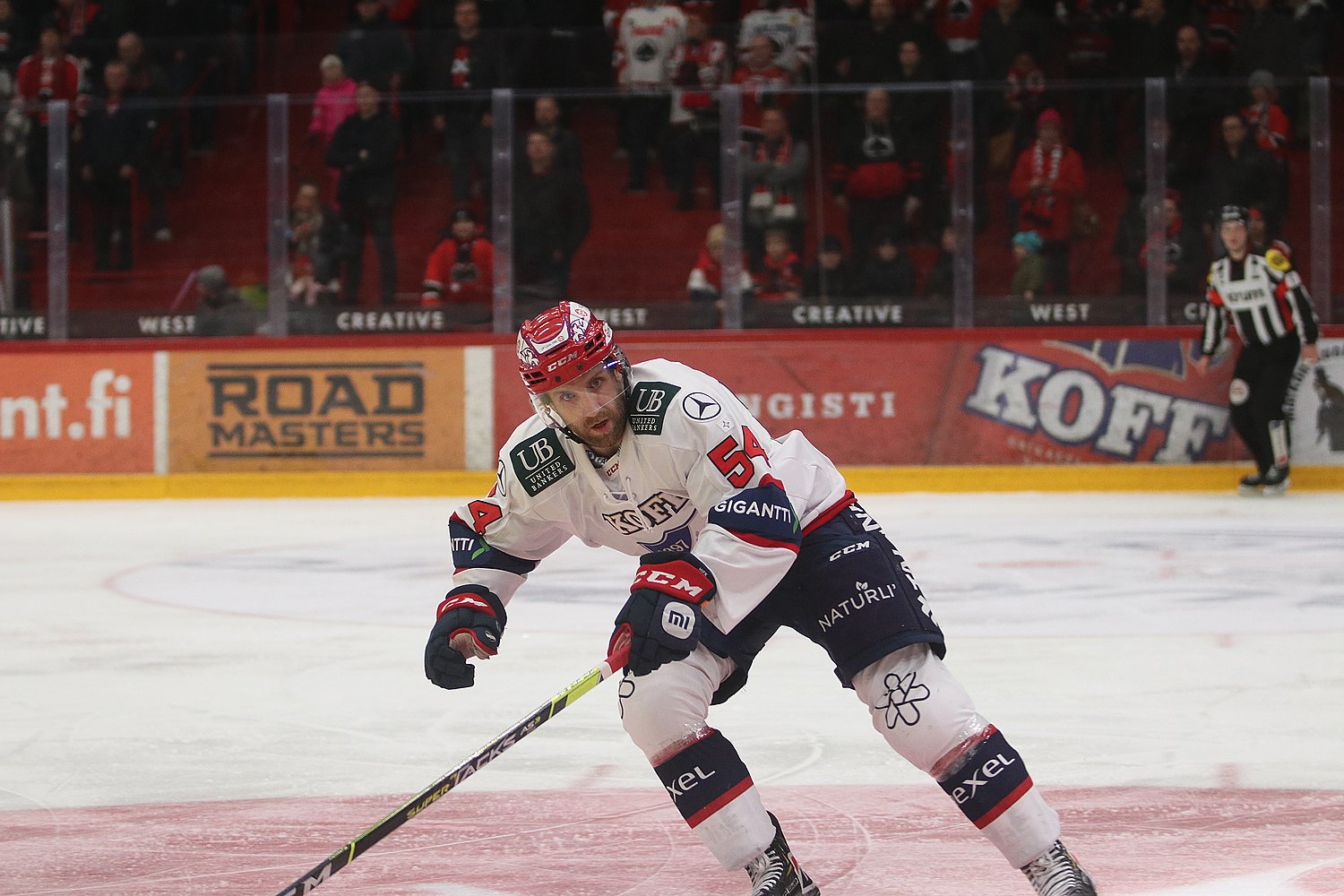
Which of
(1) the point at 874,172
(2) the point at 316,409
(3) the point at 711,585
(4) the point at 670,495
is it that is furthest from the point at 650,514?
(2) the point at 316,409

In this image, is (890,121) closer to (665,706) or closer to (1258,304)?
(1258,304)

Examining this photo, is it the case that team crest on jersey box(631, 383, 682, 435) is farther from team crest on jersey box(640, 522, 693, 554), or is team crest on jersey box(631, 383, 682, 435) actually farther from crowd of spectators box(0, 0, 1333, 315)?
crowd of spectators box(0, 0, 1333, 315)

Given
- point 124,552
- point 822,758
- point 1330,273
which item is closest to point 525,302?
point 124,552

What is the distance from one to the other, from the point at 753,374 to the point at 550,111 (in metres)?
2.03

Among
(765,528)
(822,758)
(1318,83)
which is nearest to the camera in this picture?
(765,528)

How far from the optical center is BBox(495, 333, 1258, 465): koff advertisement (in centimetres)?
1079

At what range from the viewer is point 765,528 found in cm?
285

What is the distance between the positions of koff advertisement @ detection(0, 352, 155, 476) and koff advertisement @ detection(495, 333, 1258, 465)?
2287mm

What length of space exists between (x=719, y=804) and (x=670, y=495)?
1.77 ft

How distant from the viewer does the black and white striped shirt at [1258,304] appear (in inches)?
398

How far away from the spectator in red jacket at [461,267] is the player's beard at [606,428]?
25.5 feet

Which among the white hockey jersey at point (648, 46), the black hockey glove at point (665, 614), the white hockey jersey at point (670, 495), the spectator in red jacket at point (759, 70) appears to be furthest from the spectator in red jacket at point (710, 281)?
the black hockey glove at point (665, 614)

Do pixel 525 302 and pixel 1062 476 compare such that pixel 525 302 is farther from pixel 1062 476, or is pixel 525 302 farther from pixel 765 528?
pixel 765 528

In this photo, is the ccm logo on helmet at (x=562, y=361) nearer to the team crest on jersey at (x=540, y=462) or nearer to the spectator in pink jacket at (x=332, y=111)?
the team crest on jersey at (x=540, y=462)
